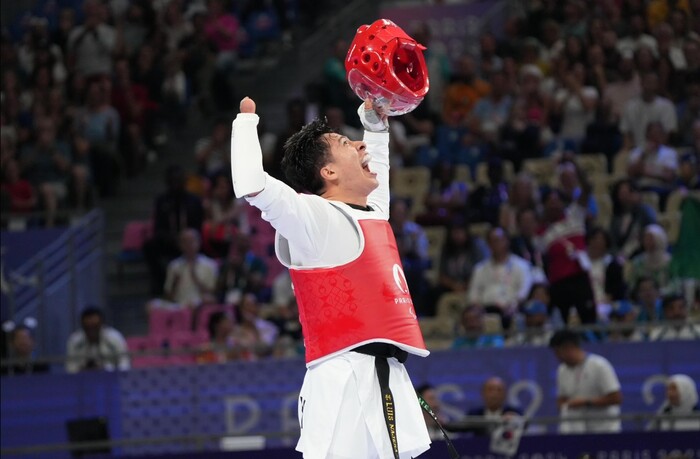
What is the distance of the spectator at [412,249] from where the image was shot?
12547 millimetres

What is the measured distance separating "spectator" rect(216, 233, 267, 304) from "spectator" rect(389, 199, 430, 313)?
1359 mm

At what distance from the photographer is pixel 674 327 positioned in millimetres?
10789

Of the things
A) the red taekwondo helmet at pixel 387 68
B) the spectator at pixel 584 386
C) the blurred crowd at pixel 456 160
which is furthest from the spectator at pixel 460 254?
the red taekwondo helmet at pixel 387 68

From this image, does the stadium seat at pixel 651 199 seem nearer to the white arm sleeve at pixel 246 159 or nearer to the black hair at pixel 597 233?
the black hair at pixel 597 233

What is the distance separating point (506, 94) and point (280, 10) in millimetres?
4349

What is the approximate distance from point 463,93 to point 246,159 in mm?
10210

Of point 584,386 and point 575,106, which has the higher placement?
point 575,106

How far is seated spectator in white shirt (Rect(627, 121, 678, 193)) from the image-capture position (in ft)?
43.3

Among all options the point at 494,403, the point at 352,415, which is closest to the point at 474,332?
the point at 494,403

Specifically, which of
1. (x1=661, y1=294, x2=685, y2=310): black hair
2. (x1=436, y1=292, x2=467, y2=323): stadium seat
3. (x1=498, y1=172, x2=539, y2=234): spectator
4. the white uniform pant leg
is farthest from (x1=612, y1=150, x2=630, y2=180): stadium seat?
the white uniform pant leg

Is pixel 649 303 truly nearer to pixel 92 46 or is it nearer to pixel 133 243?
pixel 133 243

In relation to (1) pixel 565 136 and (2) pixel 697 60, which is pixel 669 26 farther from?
(1) pixel 565 136

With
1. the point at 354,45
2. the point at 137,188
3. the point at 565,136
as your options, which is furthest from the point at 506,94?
the point at 354,45

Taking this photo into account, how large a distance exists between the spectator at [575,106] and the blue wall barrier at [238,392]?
13.3ft
